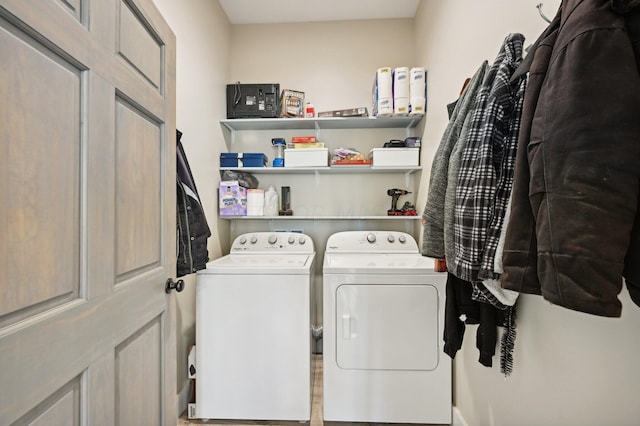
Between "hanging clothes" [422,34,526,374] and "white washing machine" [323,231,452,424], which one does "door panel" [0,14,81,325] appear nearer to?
"hanging clothes" [422,34,526,374]

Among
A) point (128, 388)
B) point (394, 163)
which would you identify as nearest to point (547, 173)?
point (128, 388)

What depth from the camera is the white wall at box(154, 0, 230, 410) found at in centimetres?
171

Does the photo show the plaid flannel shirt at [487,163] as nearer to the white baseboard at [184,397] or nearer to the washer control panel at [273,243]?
the washer control panel at [273,243]

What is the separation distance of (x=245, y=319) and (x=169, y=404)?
0.51 meters

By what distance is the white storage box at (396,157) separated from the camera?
2.20m

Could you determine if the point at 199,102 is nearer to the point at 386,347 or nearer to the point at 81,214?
the point at 81,214

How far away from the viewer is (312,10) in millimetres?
2346

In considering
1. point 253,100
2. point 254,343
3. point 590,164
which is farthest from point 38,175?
point 253,100

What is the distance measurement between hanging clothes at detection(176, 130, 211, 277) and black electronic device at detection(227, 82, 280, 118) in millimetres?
974

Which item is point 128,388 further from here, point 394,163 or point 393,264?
point 394,163

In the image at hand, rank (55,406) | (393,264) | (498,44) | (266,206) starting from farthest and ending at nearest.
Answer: (266,206)
(393,264)
(498,44)
(55,406)

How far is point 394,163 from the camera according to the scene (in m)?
2.21

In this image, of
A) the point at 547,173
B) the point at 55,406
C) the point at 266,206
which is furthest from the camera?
the point at 266,206

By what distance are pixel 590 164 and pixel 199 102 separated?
2.06 m
